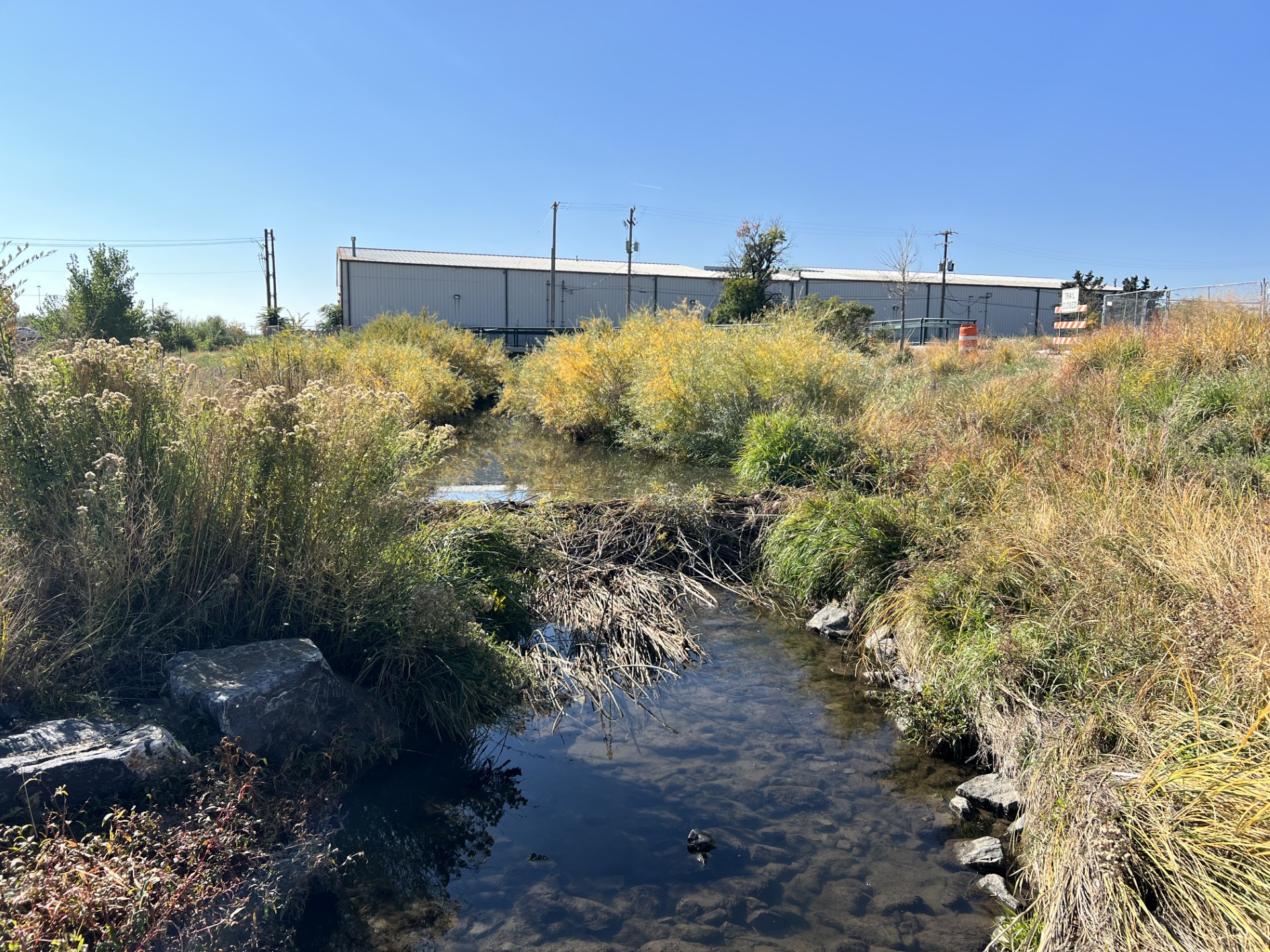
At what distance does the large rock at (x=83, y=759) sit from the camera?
3328mm

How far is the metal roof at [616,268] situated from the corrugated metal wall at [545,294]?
0.50 m

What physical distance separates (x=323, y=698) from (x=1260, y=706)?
445 cm

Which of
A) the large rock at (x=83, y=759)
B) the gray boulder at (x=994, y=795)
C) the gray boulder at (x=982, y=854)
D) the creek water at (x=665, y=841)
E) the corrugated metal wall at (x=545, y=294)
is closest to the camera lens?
the large rock at (x=83, y=759)

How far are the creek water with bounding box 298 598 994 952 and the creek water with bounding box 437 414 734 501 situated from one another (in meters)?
4.60

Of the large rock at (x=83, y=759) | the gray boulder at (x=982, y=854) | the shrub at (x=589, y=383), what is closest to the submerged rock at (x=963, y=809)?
the gray boulder at (x=982, y=854)

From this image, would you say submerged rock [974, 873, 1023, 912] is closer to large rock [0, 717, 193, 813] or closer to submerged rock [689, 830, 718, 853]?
submerged rock [689, 830, 718, 853]

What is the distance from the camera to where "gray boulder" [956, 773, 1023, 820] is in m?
4.46

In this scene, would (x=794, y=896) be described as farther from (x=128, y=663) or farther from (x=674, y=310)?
(x=674, y=310)

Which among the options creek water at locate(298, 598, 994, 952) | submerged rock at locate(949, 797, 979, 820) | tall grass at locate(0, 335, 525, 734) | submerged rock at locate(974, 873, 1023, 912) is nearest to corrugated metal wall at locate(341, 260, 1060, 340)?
creek water at locate(298, 598, 994, 952)

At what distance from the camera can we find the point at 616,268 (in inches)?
2148

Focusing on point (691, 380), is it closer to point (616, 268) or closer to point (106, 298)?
point (106, 298)

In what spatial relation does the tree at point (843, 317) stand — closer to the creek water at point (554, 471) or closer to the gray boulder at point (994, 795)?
the creek water at point (554, 471)

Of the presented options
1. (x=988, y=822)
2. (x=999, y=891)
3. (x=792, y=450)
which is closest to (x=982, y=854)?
(x=999, y=891)

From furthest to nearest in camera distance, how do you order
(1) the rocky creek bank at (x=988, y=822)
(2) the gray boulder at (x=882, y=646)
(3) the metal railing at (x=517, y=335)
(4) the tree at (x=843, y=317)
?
(3) the metal railing at (x=517, y=335)
(4) the tree at (x=843, y=317)
(2) the gray boulder at (x=882, y=646)
(1) the rocky creek bank at (x=988, y=822)
